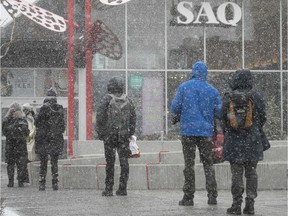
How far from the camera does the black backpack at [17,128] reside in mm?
15708

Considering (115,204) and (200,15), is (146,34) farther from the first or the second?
(115,204)

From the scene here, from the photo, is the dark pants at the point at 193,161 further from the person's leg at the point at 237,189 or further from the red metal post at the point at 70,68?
the red metal post at the point at 70,68

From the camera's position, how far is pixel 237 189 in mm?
9453

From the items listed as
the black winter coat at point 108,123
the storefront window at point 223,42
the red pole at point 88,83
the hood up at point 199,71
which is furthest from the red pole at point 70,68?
the hood up at point 199,71

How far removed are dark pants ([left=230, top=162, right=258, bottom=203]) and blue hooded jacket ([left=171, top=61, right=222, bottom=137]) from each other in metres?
0.81

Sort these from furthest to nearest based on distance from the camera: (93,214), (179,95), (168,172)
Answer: (168,172), (179,95), (93,214)

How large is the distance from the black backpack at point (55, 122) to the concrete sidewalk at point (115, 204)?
1029mm

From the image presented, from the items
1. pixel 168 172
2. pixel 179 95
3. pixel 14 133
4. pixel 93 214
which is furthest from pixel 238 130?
pixel 14 133

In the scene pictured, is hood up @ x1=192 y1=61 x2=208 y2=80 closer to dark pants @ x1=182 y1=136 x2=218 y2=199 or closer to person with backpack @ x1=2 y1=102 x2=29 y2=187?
dark pants @ x1=182 y1=136 x2=218 y2=199

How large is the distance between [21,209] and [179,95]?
2.31m

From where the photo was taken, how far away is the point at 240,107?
374 inches

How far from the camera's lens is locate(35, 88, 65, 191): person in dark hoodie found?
14.3m

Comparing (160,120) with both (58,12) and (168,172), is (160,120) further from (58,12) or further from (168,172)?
(168,172)

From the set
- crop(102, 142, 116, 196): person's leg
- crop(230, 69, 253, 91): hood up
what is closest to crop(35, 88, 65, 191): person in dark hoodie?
crop(102, 142, 116, 196): person's leg
